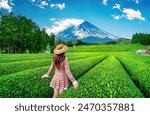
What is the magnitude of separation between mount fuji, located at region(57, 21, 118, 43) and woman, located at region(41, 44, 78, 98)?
10.7 feet

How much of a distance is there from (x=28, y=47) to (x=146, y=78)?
26.6 ft

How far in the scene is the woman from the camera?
1403 cm

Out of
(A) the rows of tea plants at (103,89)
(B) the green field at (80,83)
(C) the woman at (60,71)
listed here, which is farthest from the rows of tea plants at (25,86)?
(A) the rows of tea plants at (103,89)

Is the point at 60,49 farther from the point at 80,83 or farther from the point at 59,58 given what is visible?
the point at 80,83

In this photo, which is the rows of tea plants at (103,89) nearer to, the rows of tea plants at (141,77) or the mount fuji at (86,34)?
the rows of tea plants at (141,77)

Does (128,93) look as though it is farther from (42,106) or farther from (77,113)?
(42,106)

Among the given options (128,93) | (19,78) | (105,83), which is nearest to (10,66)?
(19,78)

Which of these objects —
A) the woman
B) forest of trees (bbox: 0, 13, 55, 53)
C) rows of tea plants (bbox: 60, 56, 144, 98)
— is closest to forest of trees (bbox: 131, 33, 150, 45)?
rows of tea plants (bbox: 60, 56, 144, 98)

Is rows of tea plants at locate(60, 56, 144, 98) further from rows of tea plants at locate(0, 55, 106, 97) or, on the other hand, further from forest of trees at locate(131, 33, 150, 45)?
forest of trees at locate(131, 33, 150, 45)

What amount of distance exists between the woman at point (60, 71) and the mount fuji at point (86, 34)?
328cm

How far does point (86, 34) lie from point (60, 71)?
550cm

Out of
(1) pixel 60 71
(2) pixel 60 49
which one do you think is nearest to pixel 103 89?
(1) pixel 60 71

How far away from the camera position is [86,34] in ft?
64.1

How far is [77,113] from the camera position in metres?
13.3
